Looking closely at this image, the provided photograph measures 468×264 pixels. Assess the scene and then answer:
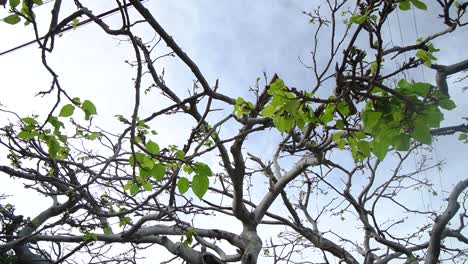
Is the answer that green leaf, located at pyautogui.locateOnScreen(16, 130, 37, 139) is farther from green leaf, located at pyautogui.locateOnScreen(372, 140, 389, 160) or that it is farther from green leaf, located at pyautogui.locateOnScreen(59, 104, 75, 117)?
green leaf, located at pyautogui.locateOnScreen(372, 140, 389, 160)

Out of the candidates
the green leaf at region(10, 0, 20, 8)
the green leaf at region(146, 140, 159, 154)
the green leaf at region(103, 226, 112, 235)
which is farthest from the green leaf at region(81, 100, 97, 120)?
the green leaf at region(103, 226, 112, 235)

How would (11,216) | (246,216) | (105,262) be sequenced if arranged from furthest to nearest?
(11,216)
(105,262)
(246,216)

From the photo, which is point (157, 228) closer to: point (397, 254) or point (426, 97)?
point (397, 254)

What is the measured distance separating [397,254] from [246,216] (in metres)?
1.80

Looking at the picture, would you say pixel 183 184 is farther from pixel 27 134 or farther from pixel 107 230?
pixel 107 230

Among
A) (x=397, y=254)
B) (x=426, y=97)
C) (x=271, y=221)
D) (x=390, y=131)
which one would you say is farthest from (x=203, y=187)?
(x=271, y=221)

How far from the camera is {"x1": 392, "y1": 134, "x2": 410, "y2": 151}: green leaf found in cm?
117

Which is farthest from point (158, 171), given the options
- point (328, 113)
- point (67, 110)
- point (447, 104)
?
point (447, 104)

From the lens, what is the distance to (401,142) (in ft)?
3.84

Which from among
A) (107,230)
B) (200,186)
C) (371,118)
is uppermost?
(107,230)

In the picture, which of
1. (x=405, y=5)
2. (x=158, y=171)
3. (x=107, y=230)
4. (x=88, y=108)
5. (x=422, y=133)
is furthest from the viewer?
(x=107, y=230)

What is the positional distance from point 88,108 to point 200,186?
0.63 metres

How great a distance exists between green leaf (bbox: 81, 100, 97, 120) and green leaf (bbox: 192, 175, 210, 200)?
1.95 feet

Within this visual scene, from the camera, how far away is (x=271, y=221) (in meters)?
5.38
